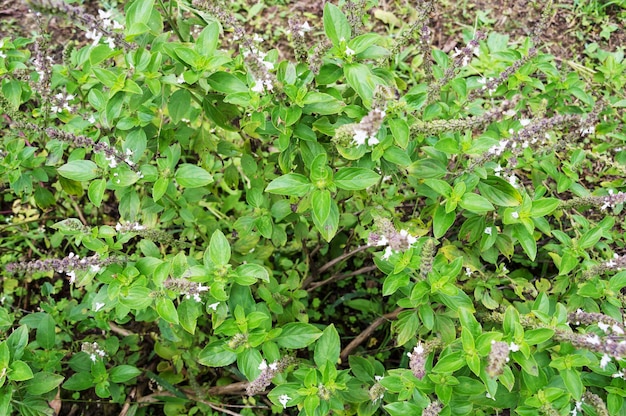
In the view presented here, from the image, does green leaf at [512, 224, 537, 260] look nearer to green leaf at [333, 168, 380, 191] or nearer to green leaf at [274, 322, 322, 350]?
green leaf at [333, 168, 380, 191]

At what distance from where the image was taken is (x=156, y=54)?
2404mm

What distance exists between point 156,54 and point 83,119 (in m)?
0.78

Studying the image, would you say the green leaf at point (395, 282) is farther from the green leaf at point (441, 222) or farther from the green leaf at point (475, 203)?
the green leaf at point (475, 203)

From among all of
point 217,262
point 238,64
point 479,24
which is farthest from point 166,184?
point 479,24

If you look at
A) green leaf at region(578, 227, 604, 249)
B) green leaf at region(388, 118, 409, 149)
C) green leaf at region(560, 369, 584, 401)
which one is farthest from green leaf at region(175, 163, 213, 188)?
green leaf at region(578, 227, 604, 249)

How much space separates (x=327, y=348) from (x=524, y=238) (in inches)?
47.3

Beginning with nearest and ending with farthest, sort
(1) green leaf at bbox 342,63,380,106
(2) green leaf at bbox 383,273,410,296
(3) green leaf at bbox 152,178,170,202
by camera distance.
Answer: (1) green leaf at bbox 342,63,380,106, (2) green leaf at bbox 383,273,410,296, (3) green leaf at bbox 152,178,170,202

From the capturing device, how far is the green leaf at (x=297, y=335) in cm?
250

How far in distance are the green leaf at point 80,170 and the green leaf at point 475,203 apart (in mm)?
1860

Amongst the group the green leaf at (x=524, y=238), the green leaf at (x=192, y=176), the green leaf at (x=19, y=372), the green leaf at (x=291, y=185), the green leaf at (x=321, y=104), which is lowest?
the green leaf at (x=19, y=372)

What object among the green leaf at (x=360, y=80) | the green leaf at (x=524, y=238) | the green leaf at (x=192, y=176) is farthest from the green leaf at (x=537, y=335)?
the green leaf at (x=192, y=176)

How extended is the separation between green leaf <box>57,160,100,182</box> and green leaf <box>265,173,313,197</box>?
37.7 inches

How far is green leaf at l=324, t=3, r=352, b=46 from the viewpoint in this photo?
2260mm

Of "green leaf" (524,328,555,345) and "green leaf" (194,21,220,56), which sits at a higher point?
"green leaf" (194,21,220,56)
